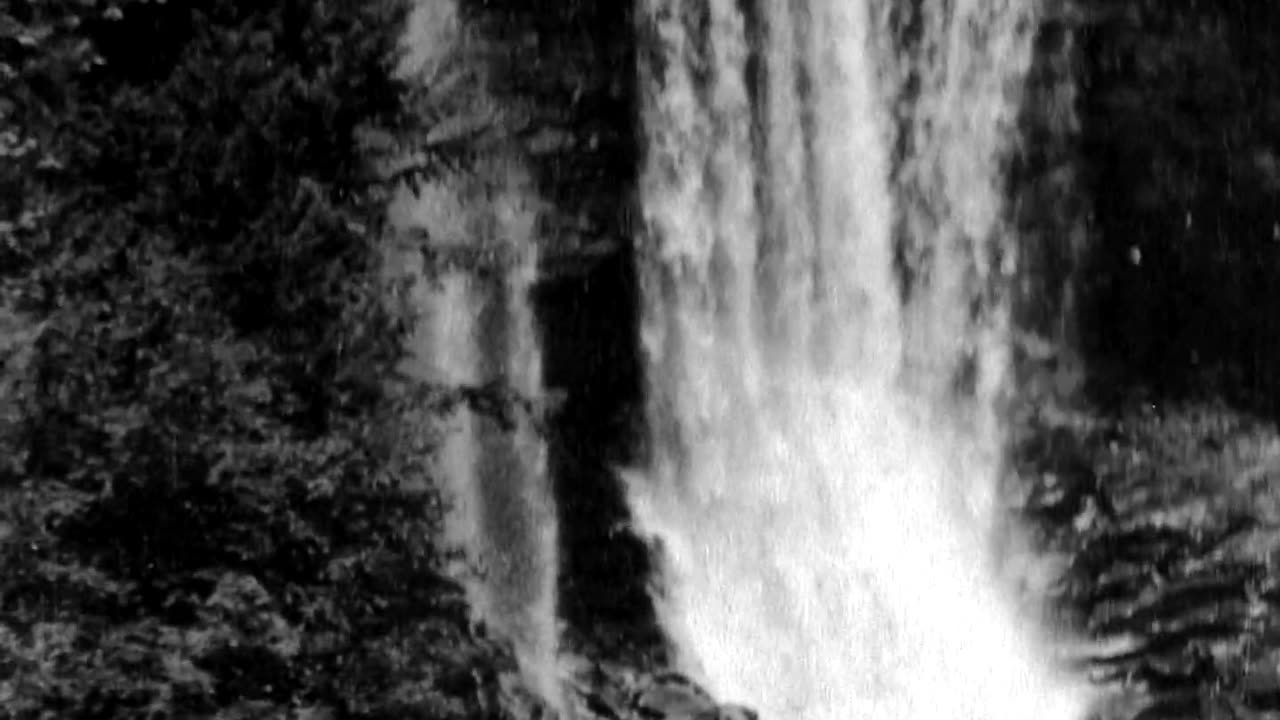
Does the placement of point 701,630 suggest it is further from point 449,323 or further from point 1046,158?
point 1046,158

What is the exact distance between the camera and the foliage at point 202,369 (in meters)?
2.70

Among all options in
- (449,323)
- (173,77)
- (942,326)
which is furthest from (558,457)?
(173,77)

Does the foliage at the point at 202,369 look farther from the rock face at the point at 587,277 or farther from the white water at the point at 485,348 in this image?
the rock face at the point at 587,277

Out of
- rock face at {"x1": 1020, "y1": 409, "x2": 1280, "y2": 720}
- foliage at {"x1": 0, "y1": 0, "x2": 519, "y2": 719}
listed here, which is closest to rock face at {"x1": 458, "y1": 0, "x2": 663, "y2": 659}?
foliage at {"x1": 0, "y1": 0, "x2": 519, "y2": 719}

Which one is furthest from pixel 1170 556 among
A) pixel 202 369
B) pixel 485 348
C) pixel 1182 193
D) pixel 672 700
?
pixel 202 369

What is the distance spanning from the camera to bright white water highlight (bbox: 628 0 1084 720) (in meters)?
3.18

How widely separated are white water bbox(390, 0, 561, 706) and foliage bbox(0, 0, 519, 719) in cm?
8

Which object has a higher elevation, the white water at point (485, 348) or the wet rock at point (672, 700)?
the white water at point (485, 348)

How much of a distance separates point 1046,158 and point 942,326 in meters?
0.43

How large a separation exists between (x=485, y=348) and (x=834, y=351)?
2.49 ft

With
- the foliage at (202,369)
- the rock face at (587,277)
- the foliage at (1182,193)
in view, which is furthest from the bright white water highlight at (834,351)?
the foliage at (202,369)

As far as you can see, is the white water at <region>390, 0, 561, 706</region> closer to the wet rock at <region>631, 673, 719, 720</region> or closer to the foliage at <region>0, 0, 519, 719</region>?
the foliage at <region>0, 0, 519, 719</region>

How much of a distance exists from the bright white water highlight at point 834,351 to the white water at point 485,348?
269 mm

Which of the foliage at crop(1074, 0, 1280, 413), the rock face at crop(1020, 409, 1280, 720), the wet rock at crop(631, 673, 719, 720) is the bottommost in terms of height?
the wet rock at crop(631, 673, 719, 720)
